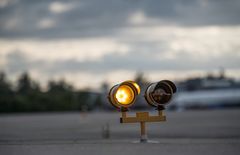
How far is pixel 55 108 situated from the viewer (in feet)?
427

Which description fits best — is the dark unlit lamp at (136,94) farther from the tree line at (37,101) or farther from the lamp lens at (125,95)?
the tree line at (37,101)

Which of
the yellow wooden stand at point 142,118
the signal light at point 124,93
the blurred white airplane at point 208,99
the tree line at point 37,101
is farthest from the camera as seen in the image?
the blurred white airplane at point 208,99

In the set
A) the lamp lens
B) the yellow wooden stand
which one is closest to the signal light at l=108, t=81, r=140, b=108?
the lamp lens

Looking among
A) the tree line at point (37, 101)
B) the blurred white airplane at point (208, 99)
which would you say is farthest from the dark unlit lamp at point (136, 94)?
the blurred white airplane at point (208, 99)

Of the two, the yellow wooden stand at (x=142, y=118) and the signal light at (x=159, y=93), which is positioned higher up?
the signal light at (x=159, y=93)

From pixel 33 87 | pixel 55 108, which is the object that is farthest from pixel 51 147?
pixel 33 87

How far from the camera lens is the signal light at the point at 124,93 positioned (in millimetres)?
14195

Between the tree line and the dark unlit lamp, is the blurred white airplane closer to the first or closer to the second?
the tree line

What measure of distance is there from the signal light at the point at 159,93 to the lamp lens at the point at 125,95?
30 centimetres

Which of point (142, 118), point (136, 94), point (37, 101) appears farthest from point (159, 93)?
point (37, 101)

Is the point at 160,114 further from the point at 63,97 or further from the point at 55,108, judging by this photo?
the point at 63,97

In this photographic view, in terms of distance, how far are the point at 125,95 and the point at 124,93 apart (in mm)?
45

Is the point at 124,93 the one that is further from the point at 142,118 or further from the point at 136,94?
the point at 142,118

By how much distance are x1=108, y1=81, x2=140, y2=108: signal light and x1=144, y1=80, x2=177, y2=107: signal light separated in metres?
0.25
